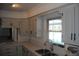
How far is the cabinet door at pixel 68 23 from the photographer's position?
134 centimetres

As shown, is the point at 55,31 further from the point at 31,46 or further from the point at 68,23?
the point at 31,46

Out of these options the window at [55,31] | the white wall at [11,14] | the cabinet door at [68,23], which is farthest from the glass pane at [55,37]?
the white wall at [11,14]

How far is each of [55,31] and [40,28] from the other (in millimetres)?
394

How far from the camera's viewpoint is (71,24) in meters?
1.35

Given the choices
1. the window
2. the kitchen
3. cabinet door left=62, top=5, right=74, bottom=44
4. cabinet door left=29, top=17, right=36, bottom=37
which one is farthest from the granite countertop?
cabinet door left=62, top=5, right=74, bottom=44

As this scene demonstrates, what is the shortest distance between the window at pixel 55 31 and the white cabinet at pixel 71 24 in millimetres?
120

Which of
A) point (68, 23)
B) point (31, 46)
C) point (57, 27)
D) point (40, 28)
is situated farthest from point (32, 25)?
point (68, 23)

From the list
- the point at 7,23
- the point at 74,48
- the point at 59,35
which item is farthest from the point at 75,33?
the point at 7,23

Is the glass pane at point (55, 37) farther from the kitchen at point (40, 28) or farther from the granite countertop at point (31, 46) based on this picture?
the granite countertop at point (31, 46)

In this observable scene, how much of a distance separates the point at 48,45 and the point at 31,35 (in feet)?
1.17

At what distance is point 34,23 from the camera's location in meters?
2.00

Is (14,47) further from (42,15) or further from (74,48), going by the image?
(74,48)

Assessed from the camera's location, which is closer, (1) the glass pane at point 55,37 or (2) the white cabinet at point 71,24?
(2) the white cabinet at point 71,24

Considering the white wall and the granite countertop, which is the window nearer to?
the granite countertop
